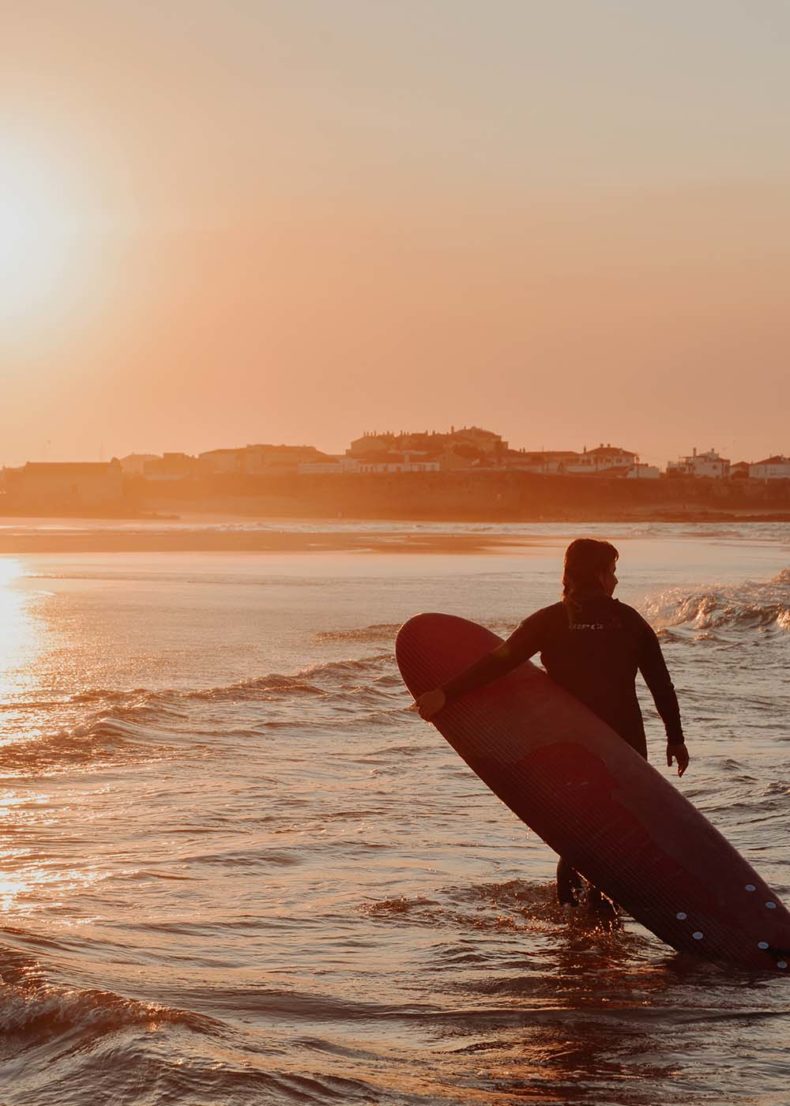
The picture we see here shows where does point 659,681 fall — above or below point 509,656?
below

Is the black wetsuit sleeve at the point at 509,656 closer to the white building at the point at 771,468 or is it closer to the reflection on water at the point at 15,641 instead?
the reflection on water at the point at 15,641

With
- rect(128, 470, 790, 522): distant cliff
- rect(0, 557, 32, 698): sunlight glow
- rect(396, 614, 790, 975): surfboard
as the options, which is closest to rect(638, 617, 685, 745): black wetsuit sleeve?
rect(396, 614, 790, 975): surfboard

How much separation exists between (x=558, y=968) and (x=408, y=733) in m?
5.96

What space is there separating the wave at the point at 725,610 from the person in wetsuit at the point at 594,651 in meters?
15.0

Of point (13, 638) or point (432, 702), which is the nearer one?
point (432, 702)

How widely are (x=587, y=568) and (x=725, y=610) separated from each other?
681 inches

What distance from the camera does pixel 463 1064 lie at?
435 cm

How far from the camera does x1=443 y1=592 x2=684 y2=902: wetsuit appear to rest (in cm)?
586

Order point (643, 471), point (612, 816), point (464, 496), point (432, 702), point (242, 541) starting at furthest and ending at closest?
point (643, 471) < point (464, 496) < point (242, 541) < point (432, 702) < point (612, 816)

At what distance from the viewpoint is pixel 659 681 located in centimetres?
592

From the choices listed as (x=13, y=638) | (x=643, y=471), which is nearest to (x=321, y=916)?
(x=13, y=638)

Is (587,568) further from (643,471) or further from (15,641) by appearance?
(643,471)

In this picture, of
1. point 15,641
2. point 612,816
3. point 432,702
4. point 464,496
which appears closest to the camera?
point 612,816

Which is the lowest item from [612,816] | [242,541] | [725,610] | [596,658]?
[725,610]
